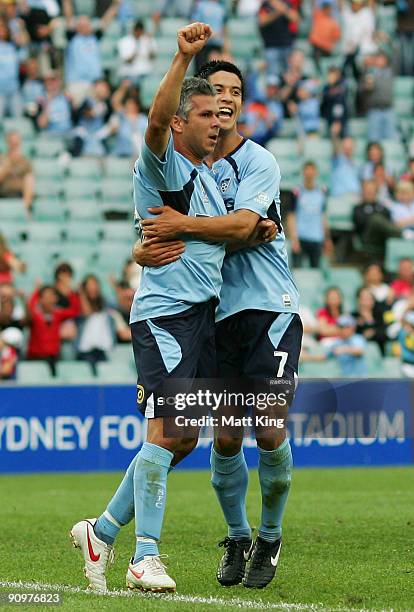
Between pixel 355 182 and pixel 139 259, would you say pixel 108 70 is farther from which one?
pixel 139 259

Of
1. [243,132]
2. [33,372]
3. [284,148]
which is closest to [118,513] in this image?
[33,372]

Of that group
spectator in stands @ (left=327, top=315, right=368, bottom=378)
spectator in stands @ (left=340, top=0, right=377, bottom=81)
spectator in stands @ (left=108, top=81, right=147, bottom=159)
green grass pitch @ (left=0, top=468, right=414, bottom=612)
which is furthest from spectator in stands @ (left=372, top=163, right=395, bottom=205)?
green grass pitch @ (left=0, top=468, right=414, bottom=612)

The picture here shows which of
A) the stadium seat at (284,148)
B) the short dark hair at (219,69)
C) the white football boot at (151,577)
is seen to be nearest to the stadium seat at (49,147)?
the stadium seat at (284,148)

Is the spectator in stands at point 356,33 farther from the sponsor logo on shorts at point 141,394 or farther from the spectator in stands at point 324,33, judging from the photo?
the sponsor logo on shorts at point 141,394

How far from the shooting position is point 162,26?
68.8 feet

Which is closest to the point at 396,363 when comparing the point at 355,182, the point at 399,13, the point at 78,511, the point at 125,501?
the point at 355,182

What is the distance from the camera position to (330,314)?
16.4 m

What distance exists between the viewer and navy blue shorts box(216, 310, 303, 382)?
6688mm

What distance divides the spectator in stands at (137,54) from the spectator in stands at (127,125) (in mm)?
777

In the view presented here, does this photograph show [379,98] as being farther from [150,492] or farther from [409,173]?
[150,492]

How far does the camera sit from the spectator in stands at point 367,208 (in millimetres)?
18125

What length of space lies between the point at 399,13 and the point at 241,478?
17.2 m

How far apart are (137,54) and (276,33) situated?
7.80 ft

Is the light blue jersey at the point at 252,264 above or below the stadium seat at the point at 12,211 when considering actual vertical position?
above
